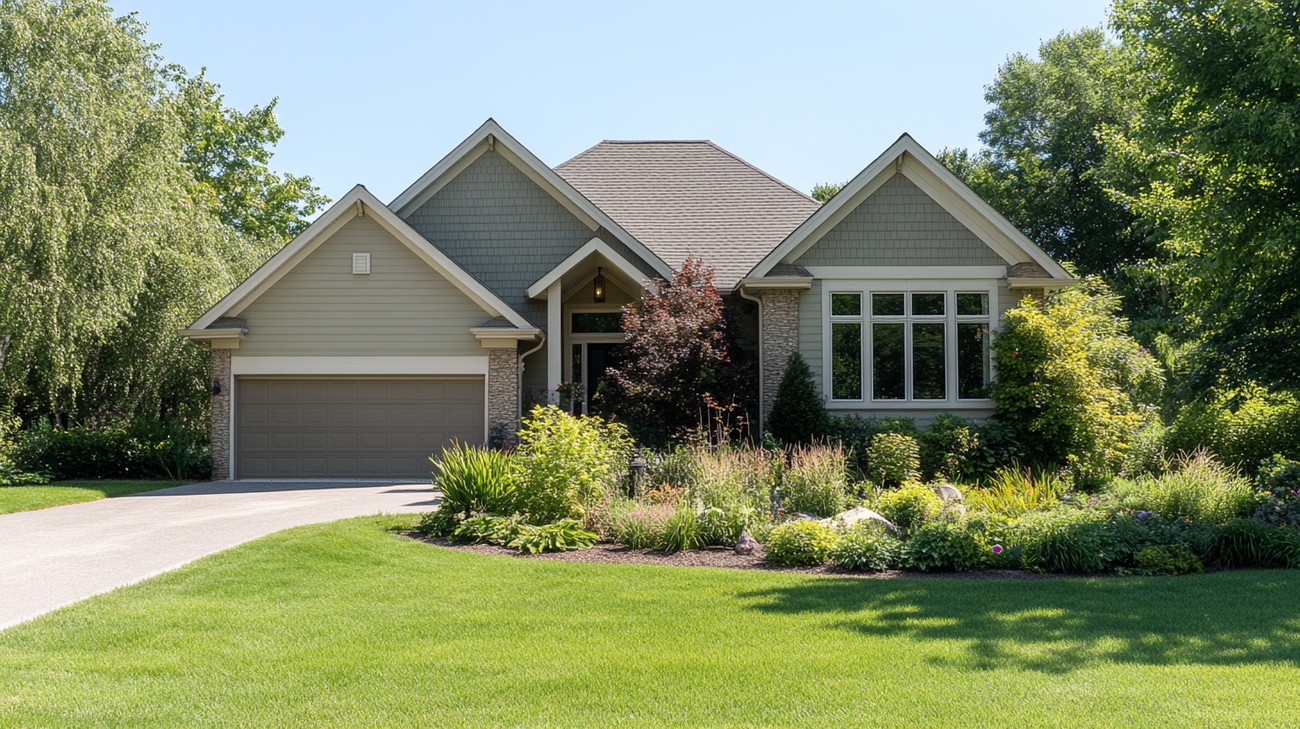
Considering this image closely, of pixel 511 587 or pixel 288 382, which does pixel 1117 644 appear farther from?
pixel 288 382

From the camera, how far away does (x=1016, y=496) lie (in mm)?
10750

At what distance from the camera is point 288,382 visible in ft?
53.3

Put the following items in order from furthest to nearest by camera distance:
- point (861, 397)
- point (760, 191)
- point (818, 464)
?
point (760, 191), point (861, 397), point (818, 464)

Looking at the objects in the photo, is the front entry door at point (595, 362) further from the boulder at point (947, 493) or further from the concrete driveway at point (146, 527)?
the boulder at point (947, 493)

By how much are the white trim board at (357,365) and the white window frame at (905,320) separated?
6.09 meters

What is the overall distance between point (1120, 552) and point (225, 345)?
565 inches

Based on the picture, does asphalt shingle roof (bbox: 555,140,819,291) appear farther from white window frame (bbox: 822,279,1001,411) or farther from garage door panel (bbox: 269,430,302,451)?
garage door panel (bbox: 269,430,302,451)

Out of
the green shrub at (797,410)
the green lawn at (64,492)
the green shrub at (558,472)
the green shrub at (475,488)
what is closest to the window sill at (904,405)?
the green shrub at (797,410)

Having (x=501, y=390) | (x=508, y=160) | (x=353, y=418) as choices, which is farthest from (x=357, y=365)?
(x=508, y=160)

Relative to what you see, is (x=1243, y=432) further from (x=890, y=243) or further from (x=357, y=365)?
(x=357, y=365)

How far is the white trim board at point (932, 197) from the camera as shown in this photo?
1516 cm

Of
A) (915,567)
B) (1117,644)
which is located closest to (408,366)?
(915,567)

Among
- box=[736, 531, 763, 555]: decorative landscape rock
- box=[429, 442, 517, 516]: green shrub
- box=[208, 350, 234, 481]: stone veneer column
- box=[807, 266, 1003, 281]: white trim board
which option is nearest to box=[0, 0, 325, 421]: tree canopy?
box=[208, 350, 234, 481]: stone veneer column

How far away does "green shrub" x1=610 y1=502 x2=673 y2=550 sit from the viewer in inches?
357
